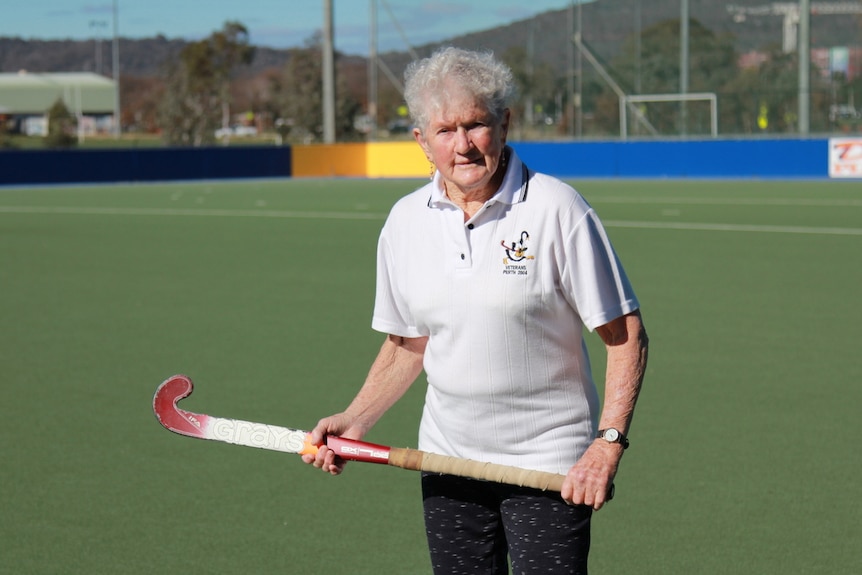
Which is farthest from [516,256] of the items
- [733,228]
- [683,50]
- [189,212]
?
[683,50]

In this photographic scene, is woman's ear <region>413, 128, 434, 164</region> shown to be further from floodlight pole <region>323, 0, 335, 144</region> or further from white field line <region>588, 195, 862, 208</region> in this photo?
floodlight pole <region>323, 0, 335, 144</region>

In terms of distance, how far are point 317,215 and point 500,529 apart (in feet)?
71.1

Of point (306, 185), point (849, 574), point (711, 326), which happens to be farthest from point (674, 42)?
point (849, 574)

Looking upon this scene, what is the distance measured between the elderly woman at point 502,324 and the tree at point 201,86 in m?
80.0

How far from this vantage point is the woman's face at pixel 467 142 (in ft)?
11.2

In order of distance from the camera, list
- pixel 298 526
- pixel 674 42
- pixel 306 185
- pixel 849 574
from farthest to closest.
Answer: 1. pixel 674 42
2. pixel 306 185
3. pixel 298 526
4. pixel 849 574

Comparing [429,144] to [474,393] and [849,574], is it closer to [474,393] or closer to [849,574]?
[474,393]

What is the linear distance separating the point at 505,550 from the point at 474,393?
0.53 meters

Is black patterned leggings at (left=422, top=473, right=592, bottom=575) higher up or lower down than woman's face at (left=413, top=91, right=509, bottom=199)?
lower down

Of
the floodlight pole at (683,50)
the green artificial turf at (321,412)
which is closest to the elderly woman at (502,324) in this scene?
the green artificial turf at (321,412)

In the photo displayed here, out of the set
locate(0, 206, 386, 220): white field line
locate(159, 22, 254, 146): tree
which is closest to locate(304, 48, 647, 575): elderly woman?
locate(0, 206, 386, 220): white field line

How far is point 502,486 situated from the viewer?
11.9 ft

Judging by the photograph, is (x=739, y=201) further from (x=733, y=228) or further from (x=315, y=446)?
(x=315, y=446)

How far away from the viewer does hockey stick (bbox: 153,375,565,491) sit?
3.46 m
